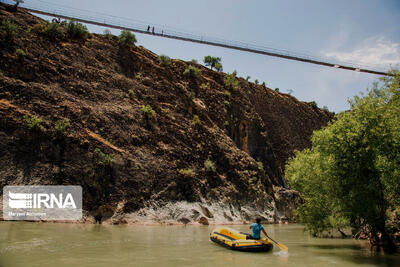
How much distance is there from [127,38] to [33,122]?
19.7 metres

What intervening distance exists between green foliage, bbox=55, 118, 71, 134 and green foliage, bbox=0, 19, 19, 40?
38.2 feet

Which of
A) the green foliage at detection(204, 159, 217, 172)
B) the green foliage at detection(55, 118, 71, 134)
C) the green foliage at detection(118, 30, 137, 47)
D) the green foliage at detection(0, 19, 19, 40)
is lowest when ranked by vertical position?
the green foliage at detection(204, 159, 217, 172)

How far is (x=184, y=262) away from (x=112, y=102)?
26.0 meters

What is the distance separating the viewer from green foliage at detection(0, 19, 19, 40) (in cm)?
3094

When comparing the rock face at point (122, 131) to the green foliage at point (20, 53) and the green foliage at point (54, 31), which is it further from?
the green foliage at point (54, 31)

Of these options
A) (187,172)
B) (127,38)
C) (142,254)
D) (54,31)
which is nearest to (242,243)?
(142,254)

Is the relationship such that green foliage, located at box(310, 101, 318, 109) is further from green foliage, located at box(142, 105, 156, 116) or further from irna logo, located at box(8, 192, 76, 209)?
irna logo, located at box(8, 192, 76, 209)

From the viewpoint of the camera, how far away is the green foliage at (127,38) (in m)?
40.8

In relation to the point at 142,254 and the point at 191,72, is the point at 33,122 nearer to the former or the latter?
the point at 142,254

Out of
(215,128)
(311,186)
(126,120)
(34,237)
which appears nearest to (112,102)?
(126,120)

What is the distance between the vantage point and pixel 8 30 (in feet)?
102

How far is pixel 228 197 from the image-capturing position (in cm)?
3538

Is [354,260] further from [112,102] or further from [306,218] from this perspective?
[112,102]

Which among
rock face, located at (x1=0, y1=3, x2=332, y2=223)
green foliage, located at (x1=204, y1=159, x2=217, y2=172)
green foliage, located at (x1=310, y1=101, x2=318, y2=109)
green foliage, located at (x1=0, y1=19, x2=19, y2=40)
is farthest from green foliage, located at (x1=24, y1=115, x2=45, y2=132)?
green foliage, located at (x1=310, y1=101, x2=318, y2=109)
